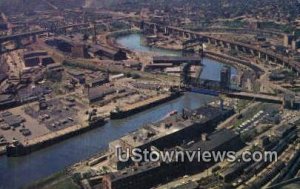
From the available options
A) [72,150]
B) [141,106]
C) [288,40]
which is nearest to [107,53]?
[141,106]

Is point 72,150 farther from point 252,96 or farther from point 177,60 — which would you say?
point 177,60

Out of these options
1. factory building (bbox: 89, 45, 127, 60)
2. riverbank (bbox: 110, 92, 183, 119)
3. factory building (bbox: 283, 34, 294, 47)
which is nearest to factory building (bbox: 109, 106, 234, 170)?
riverbank (bbox: 110, 92, 183, 119)

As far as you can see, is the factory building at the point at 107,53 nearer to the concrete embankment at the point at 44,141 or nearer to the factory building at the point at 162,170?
the concrete embankment at the point at 44,141

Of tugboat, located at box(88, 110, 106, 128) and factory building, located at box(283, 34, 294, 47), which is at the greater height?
factory building, located at box(283, 34, 294, 47)

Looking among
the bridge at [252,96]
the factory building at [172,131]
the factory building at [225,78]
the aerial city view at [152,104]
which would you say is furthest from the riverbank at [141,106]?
the factory building at [172,131]

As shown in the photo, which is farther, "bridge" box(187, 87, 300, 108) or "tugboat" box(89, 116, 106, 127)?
"bridge" box(187, 87, 300, 108)

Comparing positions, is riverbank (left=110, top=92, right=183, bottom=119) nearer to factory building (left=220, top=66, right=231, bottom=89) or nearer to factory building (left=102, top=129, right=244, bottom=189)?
factory building (left=220, top=66, right=231, bottom=89)

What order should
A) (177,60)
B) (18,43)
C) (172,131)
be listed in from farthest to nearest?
(18,43), (177,60), (172,131)
